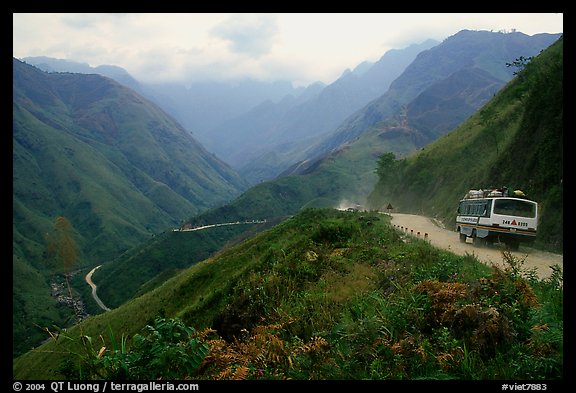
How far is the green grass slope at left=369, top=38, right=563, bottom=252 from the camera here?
2687 cm

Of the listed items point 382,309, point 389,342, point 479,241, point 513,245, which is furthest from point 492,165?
point 389,342

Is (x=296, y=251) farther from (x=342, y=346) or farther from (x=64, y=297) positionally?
(x=64, y=297)

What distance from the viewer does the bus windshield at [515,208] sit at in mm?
20781

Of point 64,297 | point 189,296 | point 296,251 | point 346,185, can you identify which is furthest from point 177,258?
point 296,251

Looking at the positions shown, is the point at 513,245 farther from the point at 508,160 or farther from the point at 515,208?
the point at 508,160

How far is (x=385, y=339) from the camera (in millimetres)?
7113

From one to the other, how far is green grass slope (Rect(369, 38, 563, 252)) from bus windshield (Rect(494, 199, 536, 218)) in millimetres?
2671

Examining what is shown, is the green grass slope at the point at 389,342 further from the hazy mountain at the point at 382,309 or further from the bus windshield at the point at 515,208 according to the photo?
the bus windshield at the point at 515,208
